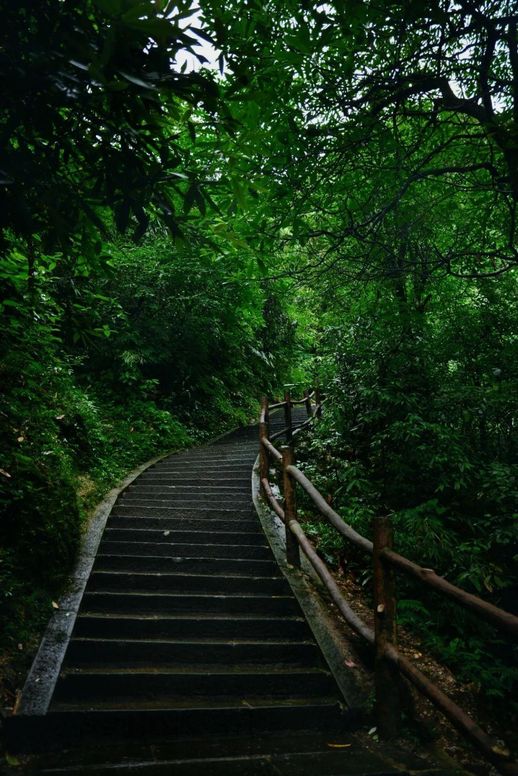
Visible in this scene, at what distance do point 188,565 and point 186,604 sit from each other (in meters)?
0.70

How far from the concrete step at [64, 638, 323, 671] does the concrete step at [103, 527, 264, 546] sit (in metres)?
1.85

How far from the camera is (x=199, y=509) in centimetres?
670

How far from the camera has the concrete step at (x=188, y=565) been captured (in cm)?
509

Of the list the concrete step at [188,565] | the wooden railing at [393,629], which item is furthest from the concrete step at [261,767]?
the concrete step at [188,565]

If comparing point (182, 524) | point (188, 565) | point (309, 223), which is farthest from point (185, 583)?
point (309, 223)

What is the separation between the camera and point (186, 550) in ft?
18.1

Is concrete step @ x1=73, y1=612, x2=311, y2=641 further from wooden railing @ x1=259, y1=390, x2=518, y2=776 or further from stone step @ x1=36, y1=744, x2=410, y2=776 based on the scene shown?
stone step @ x1=36, y1=744, x2=410, y2=776

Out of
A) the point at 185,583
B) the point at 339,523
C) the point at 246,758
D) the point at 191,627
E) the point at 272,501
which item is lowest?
the point at 246,758

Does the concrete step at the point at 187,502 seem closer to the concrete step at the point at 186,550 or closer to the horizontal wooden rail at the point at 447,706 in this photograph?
the concrete step at the point at 186,550

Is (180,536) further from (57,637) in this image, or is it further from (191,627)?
(57,637)

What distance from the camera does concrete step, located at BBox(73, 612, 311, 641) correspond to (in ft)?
13.3

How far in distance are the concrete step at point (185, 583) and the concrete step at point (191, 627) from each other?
1.54 ft

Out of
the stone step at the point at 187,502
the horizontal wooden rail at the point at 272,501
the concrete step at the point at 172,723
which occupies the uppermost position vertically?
the horizontal wooden rail at the point at 272,501

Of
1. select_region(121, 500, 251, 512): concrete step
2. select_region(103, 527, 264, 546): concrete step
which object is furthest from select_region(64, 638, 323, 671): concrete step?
select_region(121, 500, 251, 512): concrete step
